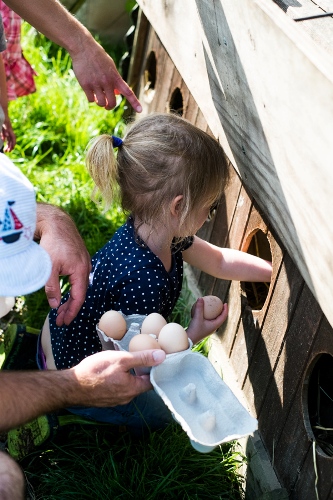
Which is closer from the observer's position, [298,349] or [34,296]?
[298,349]

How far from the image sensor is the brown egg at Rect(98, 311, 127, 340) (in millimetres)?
1987

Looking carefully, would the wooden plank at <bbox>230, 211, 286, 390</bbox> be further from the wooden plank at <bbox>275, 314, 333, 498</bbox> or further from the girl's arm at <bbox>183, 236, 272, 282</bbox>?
the wooden plank at <bbox>275, 314, 333, 498</bbox>

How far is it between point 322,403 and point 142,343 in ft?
2.33

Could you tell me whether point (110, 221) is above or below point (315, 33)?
below

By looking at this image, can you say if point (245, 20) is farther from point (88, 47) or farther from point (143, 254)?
point (88, 47)

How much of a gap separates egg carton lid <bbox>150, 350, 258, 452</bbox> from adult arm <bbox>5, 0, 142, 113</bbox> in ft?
3.68

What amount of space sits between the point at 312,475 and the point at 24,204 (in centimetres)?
108

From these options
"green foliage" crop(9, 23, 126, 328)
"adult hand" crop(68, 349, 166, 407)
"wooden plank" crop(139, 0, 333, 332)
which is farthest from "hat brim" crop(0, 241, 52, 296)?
"green foliage" crop(9, 23, 126, 328)

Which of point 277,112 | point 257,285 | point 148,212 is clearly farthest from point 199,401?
point 257,285

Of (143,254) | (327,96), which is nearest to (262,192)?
(143,254)

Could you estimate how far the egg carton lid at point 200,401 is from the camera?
173 centimetres

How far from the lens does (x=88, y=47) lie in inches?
104

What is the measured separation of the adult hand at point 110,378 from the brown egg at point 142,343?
4 centimetres

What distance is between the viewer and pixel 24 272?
1636mm
